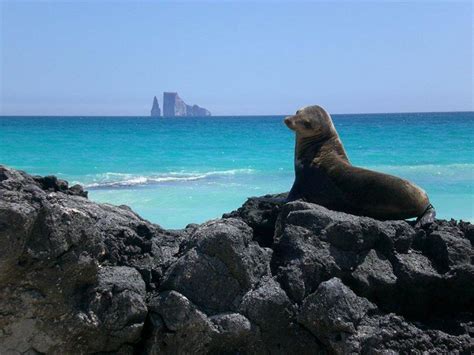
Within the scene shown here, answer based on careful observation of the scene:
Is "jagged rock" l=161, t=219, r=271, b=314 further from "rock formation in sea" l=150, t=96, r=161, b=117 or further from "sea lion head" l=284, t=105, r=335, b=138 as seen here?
"rock formation in sea" l=150, t=96, r=161, b=117

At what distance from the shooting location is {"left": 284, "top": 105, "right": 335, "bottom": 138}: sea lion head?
5766 millimetres

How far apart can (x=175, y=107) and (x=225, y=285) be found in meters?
113

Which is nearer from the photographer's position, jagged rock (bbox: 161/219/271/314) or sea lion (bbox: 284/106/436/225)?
jagged rock (bbox: 161/219/271/314)

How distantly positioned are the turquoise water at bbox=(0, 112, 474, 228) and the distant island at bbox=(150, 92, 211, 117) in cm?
7979

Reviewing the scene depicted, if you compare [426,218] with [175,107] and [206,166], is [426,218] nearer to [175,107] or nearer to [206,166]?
[206,166]

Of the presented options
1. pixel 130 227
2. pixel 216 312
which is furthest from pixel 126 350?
pixel 130 227

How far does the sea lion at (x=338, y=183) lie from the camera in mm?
4672

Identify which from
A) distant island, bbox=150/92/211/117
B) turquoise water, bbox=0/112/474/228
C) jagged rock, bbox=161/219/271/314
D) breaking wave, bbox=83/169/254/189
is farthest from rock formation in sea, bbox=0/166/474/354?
distant island, bbox=150/92/211/117

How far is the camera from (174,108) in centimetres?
11506

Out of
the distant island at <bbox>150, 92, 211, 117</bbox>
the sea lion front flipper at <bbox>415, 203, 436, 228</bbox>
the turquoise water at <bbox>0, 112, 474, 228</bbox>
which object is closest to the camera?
the sea lion front flipper at <bbox>415, 203, 436, 228</bbox>

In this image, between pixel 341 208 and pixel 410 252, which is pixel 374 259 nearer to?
pixel 410 252

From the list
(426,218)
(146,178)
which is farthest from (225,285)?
(146,178)

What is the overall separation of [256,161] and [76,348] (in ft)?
66.5

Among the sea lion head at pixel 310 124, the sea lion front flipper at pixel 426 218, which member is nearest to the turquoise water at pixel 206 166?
the sea lion head at pixel 310 124
